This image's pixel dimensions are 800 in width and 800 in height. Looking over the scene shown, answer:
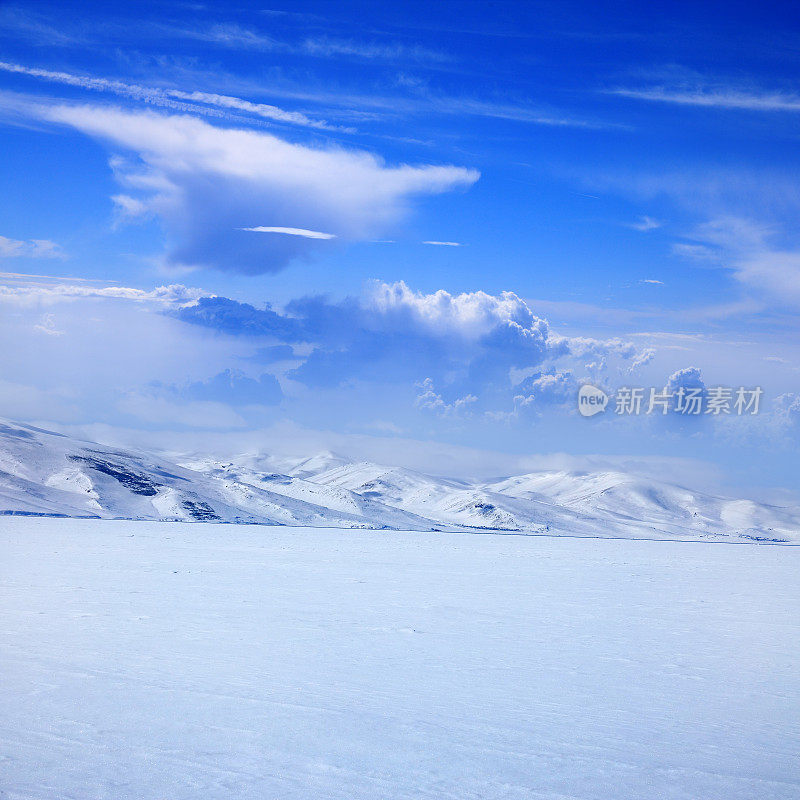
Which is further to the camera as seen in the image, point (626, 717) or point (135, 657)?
point (135, 657)

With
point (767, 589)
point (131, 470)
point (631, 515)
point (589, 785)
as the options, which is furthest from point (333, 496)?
point (589, 785)

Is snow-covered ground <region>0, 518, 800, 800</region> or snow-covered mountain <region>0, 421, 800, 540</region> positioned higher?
snow-covered mountain <region>0, 421, 800, 540</region>

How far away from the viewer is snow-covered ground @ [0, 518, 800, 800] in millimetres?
7355

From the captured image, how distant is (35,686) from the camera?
32.8 feet

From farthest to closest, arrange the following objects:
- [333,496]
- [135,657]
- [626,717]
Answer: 1. [333,496]
2. [135,657]
3. [626,717]

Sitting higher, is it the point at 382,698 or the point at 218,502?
the point at 218,502

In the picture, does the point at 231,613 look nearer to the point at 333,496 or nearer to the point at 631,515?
the point at 333,496

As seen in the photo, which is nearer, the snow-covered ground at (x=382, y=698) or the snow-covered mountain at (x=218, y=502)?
the snow-covered ground at (x=382, y=698)

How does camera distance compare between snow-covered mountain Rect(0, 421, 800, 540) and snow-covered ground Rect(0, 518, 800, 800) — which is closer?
snow-covered ground Rect(0, 518, 800, 800)

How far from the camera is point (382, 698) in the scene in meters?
10.3

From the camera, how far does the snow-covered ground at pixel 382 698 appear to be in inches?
290

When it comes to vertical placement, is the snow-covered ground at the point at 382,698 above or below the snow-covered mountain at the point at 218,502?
below

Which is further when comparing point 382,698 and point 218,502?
point 218,502

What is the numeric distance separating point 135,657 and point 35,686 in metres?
2.10
